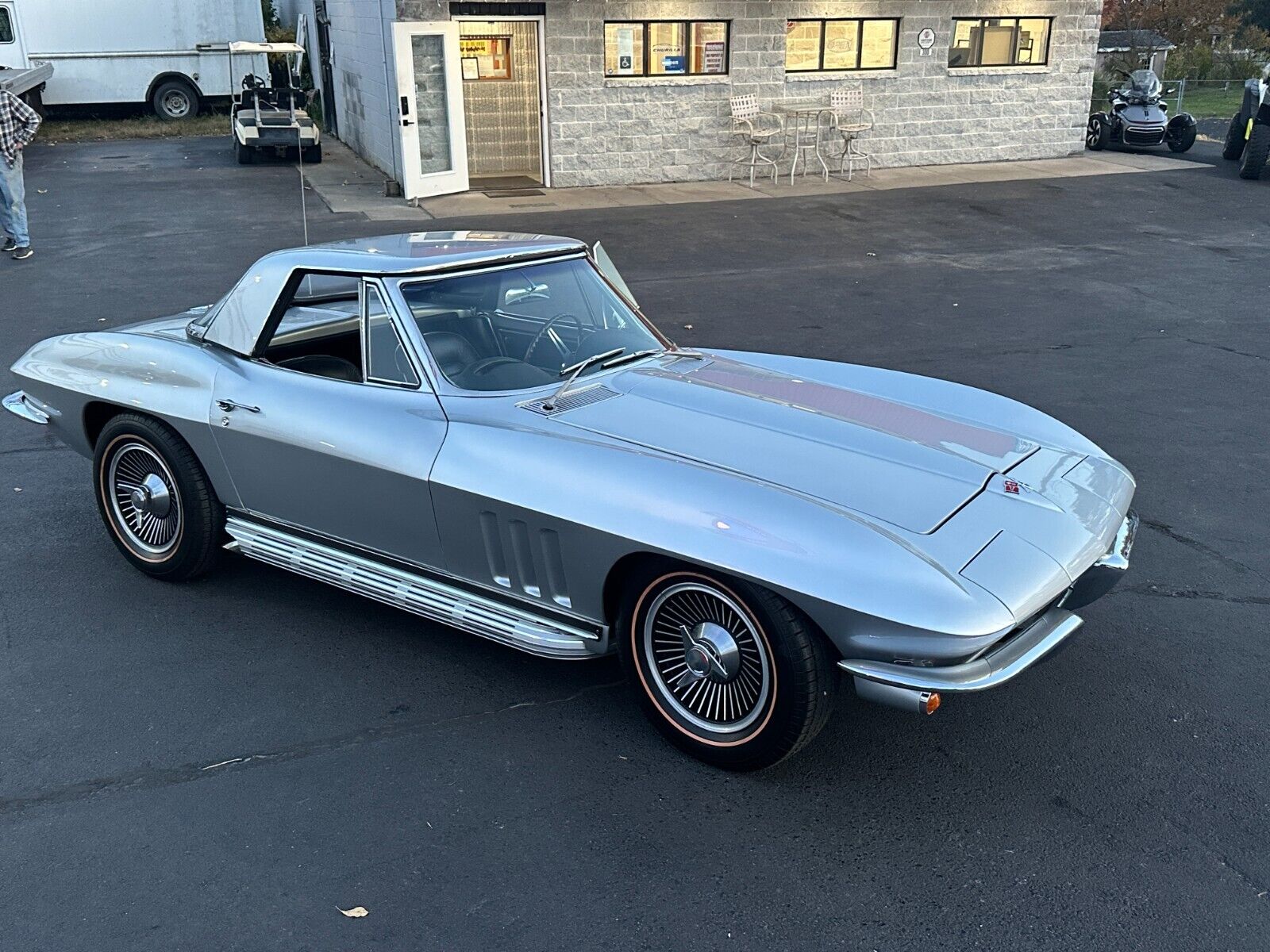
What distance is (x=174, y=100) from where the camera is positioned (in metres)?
24.6

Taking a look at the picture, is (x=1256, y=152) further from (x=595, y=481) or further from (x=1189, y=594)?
(x=595, y=481)

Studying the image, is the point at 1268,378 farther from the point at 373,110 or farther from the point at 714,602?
the point at 373,110

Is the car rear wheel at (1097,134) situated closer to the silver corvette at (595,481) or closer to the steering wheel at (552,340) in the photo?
the silver corvette at (595,481)

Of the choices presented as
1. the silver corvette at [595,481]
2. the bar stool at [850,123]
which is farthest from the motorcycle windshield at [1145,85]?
the silver corvette at [595,481]

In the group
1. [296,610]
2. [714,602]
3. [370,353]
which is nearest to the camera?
[714,602]

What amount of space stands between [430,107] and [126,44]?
470 inches

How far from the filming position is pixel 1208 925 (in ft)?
9.36

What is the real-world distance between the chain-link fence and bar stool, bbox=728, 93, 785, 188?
10533 millimetres

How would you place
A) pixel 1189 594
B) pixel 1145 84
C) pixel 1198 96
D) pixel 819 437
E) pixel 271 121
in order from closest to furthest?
pixel 819 437 → pixel 1189 594 → pixel 271 121 → pixel 1145 84 → pixel 1198 96

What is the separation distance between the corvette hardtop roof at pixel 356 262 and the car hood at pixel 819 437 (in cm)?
76

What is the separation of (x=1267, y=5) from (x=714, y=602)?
5197 cm

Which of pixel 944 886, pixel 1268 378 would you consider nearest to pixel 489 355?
pixel 944 886

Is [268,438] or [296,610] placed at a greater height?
[268,438]

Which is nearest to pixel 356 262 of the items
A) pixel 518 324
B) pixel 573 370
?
pixel 518 324
